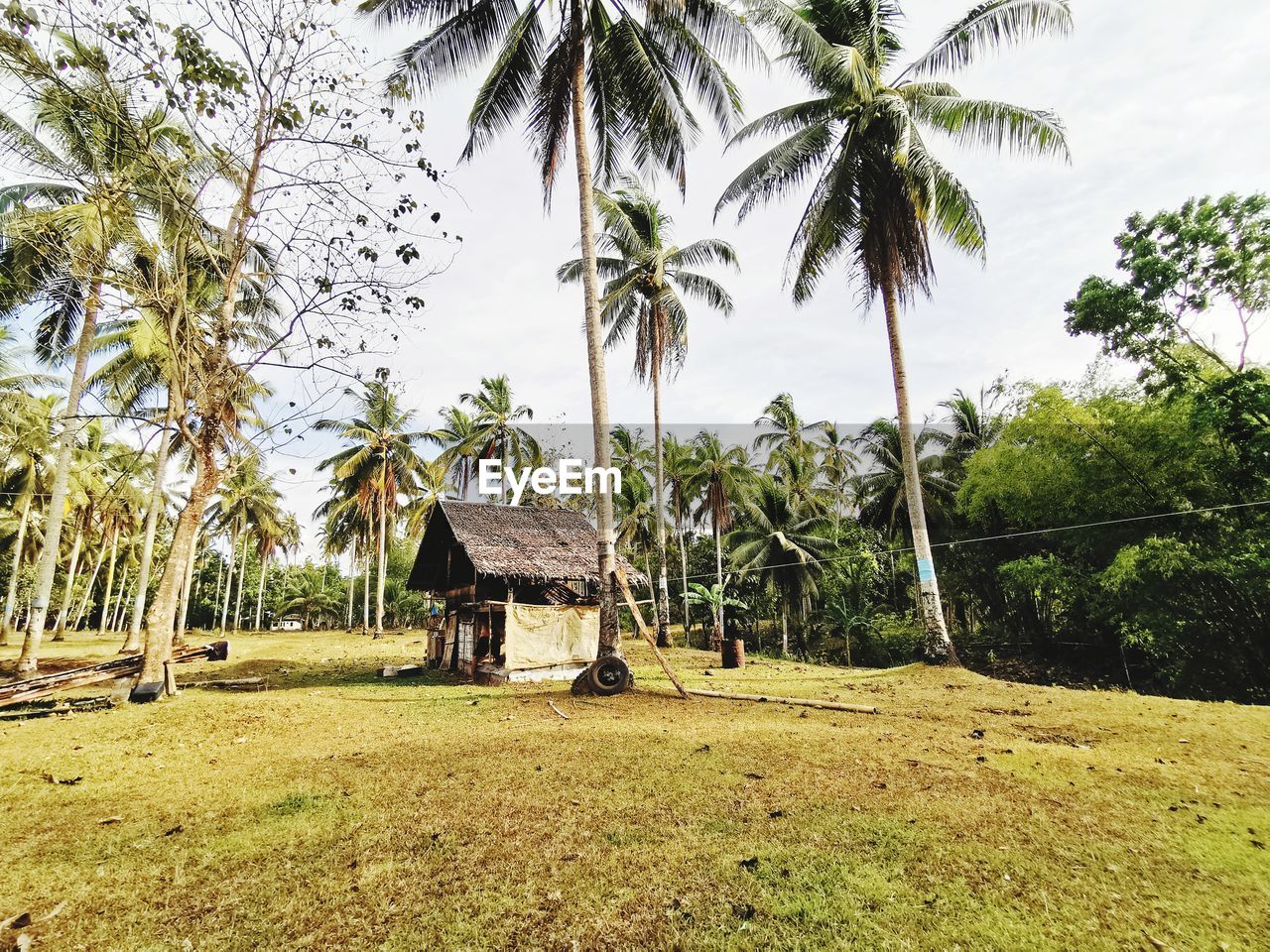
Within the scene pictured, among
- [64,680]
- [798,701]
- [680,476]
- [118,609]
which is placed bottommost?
[798,701]

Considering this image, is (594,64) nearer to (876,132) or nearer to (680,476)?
(876,132)

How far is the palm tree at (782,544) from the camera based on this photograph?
27406 mm

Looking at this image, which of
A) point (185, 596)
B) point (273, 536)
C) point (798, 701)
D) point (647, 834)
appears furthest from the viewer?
point (273, 536)

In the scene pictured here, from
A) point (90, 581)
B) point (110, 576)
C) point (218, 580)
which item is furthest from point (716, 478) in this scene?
point (218, 580)

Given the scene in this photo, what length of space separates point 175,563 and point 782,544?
22.7 meters

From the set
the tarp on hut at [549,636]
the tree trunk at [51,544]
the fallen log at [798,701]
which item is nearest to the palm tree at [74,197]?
the tree trunk at [51,544]

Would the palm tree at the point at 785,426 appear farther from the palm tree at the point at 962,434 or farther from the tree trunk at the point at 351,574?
the tree trunk at the point at 351,574

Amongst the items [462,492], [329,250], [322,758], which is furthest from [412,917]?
[462,492]

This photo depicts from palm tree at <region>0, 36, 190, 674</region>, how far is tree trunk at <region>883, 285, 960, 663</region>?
43.5 ft

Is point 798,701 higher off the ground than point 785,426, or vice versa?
point 785,426

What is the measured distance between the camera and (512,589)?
46.1 ft

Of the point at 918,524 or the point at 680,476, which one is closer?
the point at 918,524

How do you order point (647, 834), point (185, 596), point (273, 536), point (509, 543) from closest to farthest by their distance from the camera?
1. point (647, 834)
2. point (509, 543)
3. point (185, 596)
4. point (273, 536)

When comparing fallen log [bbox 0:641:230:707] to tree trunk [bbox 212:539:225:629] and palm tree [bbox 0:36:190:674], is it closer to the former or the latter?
palm tree [bbox 0:36:190:674]
